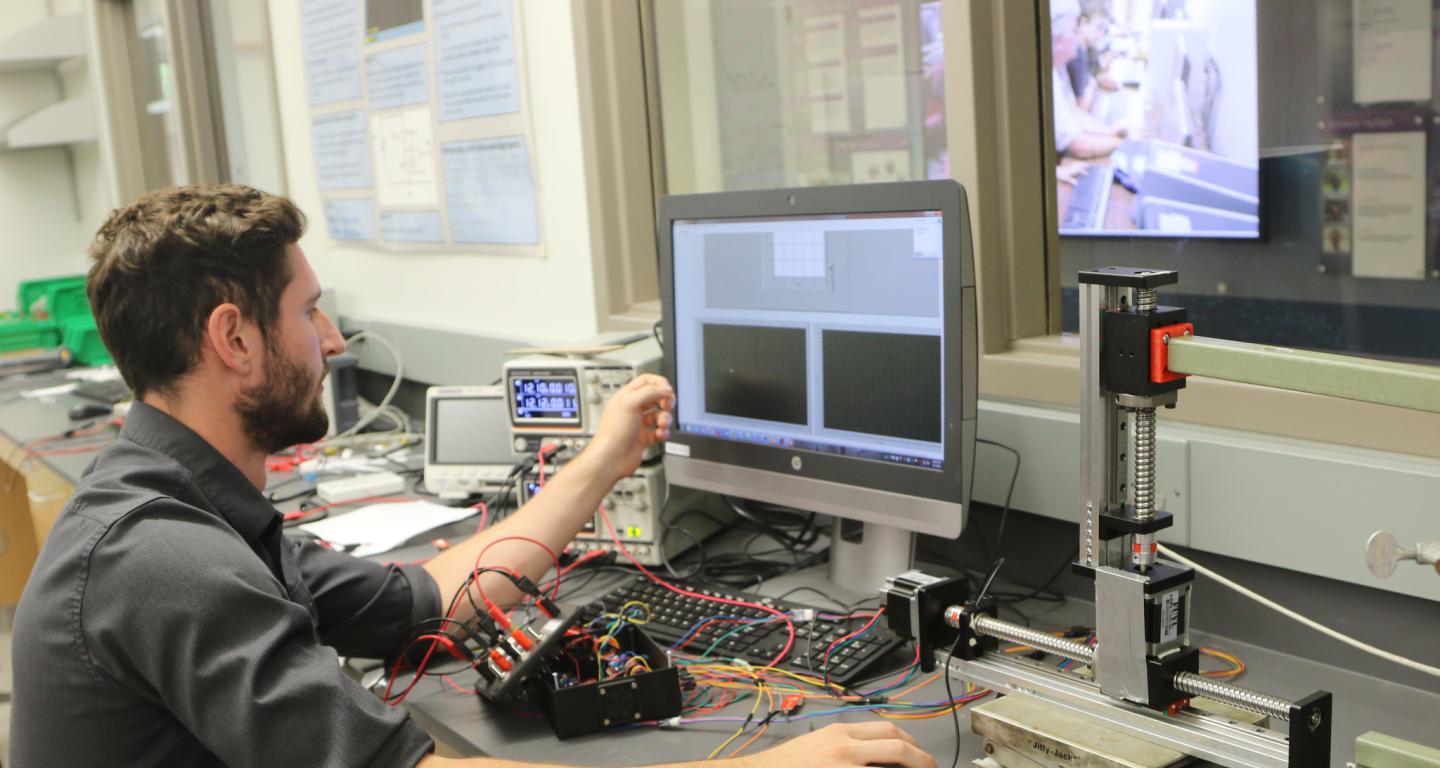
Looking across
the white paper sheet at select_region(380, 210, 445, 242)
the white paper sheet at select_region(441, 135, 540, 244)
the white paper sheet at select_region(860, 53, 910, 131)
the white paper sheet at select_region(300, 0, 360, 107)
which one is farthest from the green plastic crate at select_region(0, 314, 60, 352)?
the white paper sheet at select_region(860, 53, 910, 131)

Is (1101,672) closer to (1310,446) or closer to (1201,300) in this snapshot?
(1310,446)

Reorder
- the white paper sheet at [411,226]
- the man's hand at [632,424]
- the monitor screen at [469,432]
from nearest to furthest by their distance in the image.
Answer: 1. the man's hand at [632,424]
2. the monitor screen at [469,432]
3. the white paper sheet at [411,226]

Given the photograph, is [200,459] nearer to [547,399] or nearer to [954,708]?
[547,399]

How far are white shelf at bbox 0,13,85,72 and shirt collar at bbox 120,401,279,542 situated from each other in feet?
14.6

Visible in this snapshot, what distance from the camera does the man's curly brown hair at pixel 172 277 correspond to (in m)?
1.24

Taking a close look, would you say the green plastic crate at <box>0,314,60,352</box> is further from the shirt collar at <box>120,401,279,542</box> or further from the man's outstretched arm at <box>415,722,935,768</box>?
the man's outstretched arm at <box>415,722,935,768</box>

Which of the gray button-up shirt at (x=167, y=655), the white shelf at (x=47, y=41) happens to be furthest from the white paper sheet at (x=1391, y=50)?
the white shelf at (x=47, y=41)

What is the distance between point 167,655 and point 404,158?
2057mm

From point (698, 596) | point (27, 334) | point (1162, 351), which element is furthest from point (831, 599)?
point (27, 334)

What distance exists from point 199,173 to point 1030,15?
3.35 meters

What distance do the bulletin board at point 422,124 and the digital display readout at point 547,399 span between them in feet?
2.43

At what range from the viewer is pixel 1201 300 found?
328cm

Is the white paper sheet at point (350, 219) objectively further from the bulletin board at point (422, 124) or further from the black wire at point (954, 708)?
the black wire at point (954, 708)

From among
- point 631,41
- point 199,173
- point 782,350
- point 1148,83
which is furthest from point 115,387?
point 1148,83
